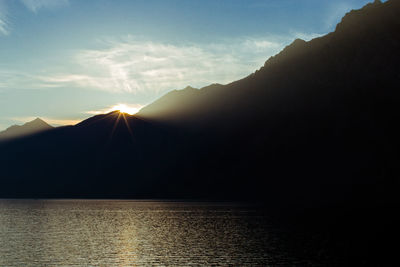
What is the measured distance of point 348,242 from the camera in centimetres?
8988

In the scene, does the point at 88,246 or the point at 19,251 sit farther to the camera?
the point at 88,246

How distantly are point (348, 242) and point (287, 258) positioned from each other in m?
25.5

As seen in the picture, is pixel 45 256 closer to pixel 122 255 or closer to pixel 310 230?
pixel 122 255

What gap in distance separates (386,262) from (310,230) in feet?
157

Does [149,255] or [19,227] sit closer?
[149,255]

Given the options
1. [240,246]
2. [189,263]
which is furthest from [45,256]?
[240,246]

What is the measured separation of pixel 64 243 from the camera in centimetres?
8944

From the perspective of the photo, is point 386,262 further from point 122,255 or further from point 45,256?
point 45,256

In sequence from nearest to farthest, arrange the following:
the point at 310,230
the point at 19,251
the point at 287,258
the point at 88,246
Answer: the point at 287,258 → the point at 19,251 → the point at 88,246 → the point at 310,230

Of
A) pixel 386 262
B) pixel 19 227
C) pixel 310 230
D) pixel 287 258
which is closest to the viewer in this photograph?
pixel 386 262

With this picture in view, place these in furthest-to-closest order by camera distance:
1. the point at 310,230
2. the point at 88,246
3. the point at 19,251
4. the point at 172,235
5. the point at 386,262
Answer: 1. the point at 310,230
2. the point at 172,235
3. the point at 88,246
4. the point at 19,251
5. the point at 386,262

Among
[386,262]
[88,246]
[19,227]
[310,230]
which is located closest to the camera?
[386,262]

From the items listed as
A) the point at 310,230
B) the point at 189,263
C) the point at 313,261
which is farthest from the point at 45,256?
the point at 310,230

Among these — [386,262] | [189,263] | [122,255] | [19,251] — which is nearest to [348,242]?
[386,262]
